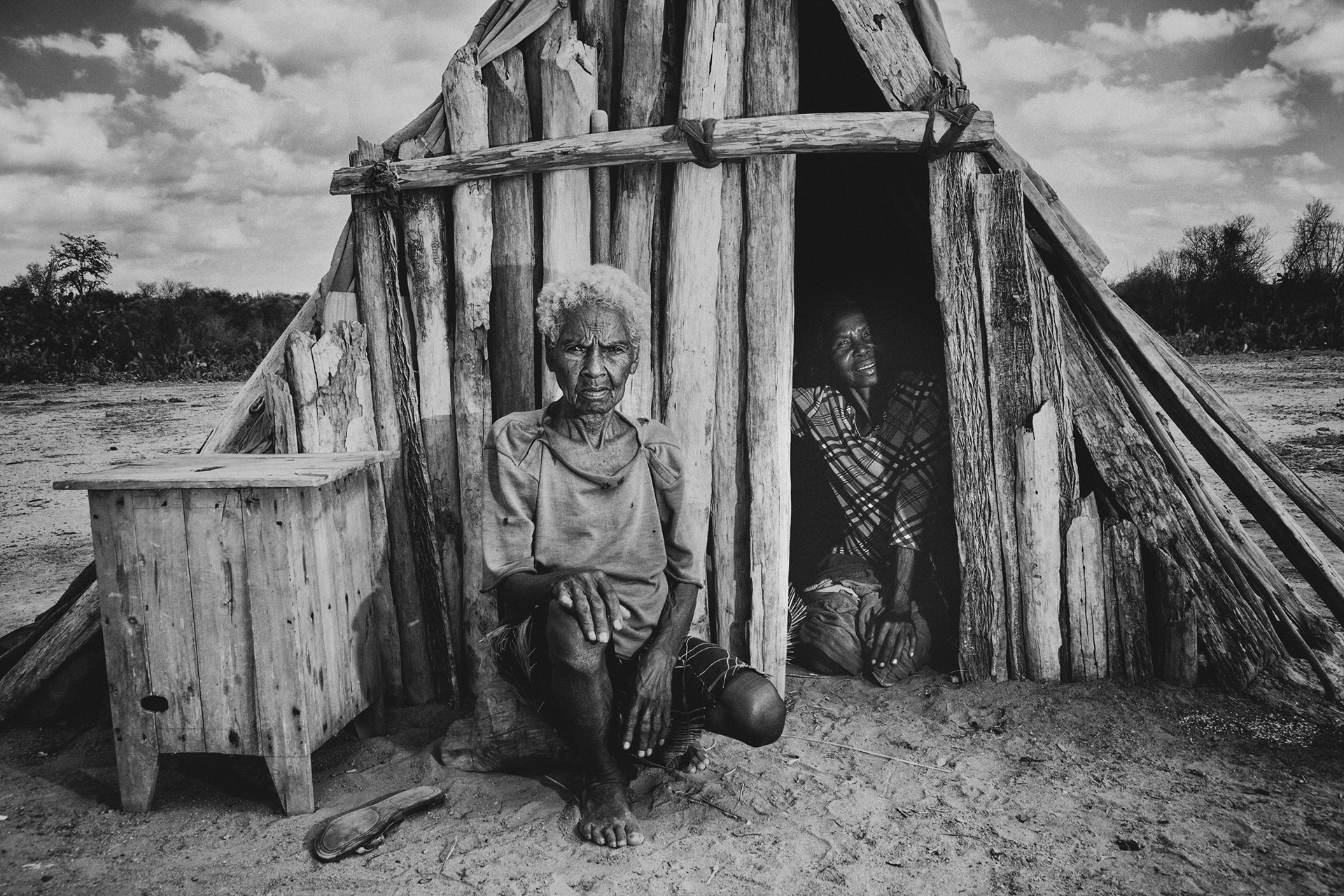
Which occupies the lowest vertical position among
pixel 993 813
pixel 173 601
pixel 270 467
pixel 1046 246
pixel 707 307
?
pixel 993 813

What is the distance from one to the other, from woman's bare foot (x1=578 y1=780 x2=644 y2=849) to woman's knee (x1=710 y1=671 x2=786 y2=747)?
1.24 ft

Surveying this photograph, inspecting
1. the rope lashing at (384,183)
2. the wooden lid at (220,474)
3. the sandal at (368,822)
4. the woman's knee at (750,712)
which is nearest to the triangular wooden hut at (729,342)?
the rope lashing at (384,183)

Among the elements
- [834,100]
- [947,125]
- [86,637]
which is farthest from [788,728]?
[834,100]

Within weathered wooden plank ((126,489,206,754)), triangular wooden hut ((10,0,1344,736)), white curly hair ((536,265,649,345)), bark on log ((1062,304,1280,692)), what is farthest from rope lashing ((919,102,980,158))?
weathered wooden plank ((126,489,206,754))

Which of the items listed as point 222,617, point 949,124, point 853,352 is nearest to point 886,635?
point 853,352

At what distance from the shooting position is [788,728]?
3.24m

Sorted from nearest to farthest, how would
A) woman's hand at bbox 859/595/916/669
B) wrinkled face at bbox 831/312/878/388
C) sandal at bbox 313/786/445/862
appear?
sandal at bbox 313/786/445/862
woman's hand at bbox 859/595/916/669
wrinkled face at bbox 831/312/878/388

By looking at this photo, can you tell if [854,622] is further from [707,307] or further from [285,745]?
[285,745]

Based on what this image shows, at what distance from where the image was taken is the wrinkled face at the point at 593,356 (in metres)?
2.65

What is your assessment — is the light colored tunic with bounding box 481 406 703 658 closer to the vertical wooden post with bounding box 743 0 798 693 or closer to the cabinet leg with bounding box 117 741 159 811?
the vertical wooden post with bounding box 743 0 798 693

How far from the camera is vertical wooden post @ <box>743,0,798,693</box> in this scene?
3.33 metres

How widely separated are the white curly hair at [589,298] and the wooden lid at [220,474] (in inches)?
34.1

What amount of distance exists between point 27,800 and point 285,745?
98 cm

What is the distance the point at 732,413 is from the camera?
3385mm
